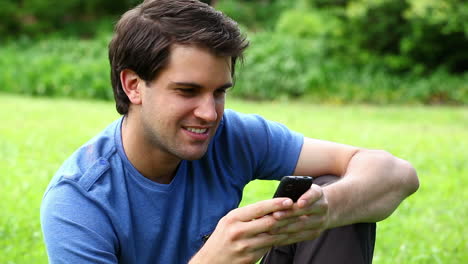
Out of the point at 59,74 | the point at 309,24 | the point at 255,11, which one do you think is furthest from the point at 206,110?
the point at 255,11

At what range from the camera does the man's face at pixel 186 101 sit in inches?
91.7

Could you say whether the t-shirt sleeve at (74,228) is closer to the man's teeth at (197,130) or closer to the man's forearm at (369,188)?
the man's teeth at (197,130)

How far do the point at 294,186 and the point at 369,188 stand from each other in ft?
2.29

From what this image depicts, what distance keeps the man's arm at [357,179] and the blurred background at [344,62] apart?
933 cm

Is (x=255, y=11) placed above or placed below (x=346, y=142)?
below

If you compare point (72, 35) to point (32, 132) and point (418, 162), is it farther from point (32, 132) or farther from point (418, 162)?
point (418, 162)

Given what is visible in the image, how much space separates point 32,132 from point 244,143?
574 cm

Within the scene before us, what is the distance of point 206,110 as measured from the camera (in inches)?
91.9

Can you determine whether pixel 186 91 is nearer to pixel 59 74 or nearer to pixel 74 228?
pixel 74 228

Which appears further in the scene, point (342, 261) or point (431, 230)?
point (431, 230)

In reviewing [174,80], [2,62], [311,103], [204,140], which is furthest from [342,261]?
[2,62]

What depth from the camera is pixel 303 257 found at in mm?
2578

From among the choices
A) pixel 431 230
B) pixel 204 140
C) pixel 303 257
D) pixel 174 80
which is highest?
pixel 174 80

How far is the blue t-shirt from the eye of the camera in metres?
2.18
